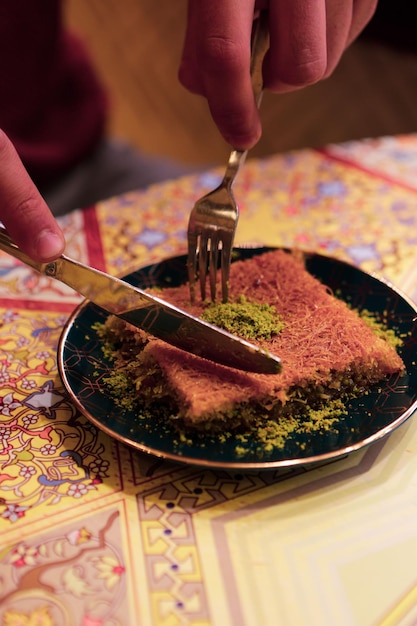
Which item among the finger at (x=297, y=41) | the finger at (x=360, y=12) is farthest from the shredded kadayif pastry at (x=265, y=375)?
the finger at (x=360, y=12)

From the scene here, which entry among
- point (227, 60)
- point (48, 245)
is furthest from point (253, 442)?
point (227, 60)

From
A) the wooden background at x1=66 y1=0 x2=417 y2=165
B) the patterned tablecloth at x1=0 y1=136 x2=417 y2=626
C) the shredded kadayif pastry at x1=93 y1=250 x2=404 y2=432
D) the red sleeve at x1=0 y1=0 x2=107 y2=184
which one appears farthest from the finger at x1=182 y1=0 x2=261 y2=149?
the wooden background at x1=66 y1=0 x2=417 y2=165

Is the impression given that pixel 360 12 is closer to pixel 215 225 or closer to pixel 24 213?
pixel 215 225

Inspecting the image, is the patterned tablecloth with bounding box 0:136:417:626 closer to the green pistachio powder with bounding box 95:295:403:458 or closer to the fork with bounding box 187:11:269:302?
the green pistachio powder with bounding box 95:295:403:458

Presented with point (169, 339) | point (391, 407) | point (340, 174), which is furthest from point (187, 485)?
point (340, 174)

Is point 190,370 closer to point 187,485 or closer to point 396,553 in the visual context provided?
point 187,485

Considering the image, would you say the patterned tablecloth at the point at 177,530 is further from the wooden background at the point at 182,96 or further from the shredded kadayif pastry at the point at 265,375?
the wooden background at the point at 182,96

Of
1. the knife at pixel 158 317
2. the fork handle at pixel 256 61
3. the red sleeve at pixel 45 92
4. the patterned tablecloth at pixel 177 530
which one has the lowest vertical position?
the red sleeve at pixel 45 92
